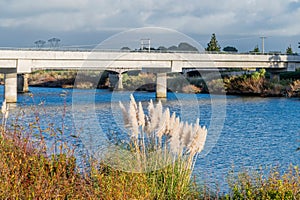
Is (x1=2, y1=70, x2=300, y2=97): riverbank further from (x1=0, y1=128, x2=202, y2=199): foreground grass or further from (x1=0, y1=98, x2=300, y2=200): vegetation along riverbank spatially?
(x1=0, y1=128, x2=202, y2=199): foreground grass

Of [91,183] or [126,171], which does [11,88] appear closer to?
[126,171]

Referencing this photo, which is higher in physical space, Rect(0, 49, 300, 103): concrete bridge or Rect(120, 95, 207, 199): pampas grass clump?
Rect(0, 49, 300, 103): concrete bridge

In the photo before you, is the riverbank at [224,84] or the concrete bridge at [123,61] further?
the riverbank at [224,84]

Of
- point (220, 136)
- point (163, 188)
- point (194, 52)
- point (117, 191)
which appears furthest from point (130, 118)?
point (194, 52)

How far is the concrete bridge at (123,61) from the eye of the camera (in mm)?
45406

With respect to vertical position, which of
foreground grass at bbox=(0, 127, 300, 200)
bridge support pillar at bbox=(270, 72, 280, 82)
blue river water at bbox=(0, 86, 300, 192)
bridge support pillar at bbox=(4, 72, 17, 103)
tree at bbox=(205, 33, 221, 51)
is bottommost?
blue river water at bbox=(0, 86, 300, 192)

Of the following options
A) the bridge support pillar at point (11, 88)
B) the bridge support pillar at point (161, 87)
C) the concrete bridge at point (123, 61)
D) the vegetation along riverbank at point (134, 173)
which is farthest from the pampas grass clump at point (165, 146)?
the bridge support pillar at point (161, 87)

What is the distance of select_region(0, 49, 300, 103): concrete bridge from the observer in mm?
45406

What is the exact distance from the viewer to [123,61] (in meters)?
52.2

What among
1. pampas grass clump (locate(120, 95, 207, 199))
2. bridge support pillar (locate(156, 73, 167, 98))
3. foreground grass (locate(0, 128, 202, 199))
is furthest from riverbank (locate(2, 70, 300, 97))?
foreground grass (locate(0, 128, 202, 199))

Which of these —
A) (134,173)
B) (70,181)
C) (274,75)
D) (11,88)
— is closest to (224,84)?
(274,75)

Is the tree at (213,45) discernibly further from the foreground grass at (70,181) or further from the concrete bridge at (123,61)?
the foreground grass at (70,181)

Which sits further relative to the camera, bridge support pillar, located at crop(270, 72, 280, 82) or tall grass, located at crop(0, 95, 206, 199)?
bridge support pillar, located at crop(270, 72, 280, 82)

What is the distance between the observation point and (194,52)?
5184 centimetres
